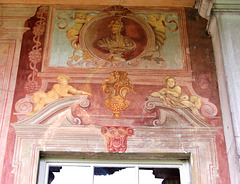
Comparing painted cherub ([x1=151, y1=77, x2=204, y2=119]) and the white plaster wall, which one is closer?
the white plaster wall

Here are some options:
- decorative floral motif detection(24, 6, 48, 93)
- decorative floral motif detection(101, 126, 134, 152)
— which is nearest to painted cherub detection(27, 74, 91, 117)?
decorative floral motif detection(24, 6, 48, 93)

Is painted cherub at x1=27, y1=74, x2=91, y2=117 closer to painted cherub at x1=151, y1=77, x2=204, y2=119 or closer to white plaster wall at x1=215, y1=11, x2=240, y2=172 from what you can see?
painted cherub at x1=151, y1=77, x2=204, y2=119

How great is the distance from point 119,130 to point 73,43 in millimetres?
1116

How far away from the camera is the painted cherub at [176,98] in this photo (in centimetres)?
421

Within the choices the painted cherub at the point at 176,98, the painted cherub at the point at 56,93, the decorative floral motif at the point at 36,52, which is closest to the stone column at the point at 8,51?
the decorative floral motif at the point at 36,52

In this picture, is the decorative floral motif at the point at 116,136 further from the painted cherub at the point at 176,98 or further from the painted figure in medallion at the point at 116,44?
the painted figure in medallion at the point at 116,44

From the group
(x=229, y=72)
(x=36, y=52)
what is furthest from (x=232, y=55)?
(x=36, y=52)

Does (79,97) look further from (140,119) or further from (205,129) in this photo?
(205,129)

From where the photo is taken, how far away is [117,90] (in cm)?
430

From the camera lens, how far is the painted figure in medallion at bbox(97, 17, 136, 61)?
454 cm

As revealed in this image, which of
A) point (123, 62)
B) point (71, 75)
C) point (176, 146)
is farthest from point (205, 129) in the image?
point (71, 75)

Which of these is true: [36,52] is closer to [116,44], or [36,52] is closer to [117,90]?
[116,44]

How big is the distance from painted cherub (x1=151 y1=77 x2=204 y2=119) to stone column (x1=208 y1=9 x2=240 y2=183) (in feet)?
0.80

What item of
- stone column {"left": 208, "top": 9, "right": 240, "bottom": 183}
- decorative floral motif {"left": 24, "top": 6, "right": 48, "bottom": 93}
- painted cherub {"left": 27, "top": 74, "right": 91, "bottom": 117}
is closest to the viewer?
stone column {"left": 208, "top": 9, "right": 240, "bottom": 183}
